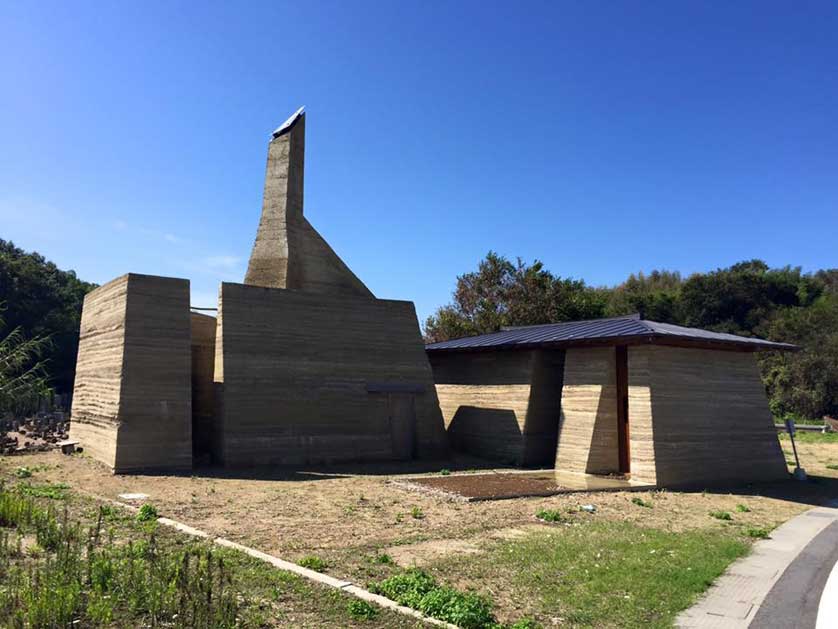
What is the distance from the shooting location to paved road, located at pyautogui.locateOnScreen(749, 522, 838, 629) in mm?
5773

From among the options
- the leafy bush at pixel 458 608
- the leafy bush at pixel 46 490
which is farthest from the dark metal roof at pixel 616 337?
the leafy bush at pixel 46 490

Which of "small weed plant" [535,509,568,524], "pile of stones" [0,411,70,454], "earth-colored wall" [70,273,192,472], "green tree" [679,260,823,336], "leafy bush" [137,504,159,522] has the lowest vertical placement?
"small weed plant" [535,509,568,524]

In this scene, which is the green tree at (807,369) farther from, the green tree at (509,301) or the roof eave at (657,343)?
the roof eave at (657,343)

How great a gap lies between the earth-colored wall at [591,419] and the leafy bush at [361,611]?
36.4 feet

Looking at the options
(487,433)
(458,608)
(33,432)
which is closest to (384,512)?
(458,608)

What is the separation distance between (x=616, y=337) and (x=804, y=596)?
27.5 feet

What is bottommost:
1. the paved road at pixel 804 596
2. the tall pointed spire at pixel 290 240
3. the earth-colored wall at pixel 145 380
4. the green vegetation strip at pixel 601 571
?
the paved road at pixel 804 596

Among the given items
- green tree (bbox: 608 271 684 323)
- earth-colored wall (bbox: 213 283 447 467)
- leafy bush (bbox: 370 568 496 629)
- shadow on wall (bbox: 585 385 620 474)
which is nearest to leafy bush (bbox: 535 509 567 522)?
leafy bush (bbox: 370 568 496 629)

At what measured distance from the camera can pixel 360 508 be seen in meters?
11.1

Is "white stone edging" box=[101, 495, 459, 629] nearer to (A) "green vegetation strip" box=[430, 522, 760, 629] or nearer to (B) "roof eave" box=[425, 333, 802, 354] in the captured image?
(A) "green vegetation strip" box=[430, 522, 760, 629]

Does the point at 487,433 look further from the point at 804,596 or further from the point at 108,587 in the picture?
the point at 108,587

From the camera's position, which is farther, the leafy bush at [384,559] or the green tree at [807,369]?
the green tree at [807,369]

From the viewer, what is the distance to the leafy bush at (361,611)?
5312mm

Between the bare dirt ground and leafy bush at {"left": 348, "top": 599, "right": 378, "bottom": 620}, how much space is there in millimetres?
1189
